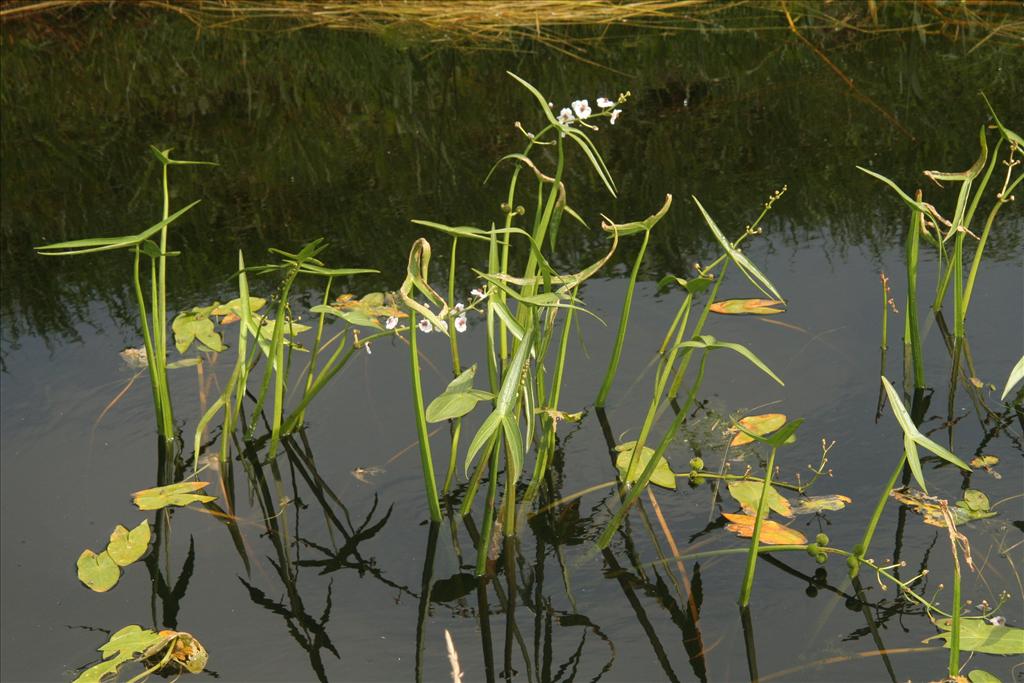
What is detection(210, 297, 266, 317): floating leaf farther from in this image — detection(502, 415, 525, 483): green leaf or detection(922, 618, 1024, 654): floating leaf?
detection(922, 618, 1024, 654): floating leaf

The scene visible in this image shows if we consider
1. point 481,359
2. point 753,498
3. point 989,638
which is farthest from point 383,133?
point 989,638

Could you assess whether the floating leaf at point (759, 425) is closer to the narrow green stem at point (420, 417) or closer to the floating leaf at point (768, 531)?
the floating leaf at point (768, 531)

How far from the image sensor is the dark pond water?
129 centimetres

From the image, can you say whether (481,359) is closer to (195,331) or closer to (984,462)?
(195,331)

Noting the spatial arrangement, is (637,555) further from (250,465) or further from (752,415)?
(250,465)

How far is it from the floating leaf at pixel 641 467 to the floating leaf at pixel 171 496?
60 centimetres

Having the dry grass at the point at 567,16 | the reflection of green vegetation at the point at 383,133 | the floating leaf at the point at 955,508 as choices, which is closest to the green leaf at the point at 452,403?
the floating leaf at the point at 955,508

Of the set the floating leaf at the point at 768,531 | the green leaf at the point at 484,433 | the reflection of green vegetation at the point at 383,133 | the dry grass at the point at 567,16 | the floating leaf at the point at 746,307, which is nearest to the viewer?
the green leaf at the point at 484,433

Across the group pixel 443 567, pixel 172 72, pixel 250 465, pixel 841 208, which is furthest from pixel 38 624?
pixel 172 72

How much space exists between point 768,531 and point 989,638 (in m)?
0.30

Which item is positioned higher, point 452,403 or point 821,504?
point 452,403

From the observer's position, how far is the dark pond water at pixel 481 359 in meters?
1.29

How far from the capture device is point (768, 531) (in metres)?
1.38

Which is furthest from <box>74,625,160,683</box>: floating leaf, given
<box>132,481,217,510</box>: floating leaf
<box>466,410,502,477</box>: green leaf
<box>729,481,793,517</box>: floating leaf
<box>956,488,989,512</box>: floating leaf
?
<box>956,488,989,512</box>: floating leaf
